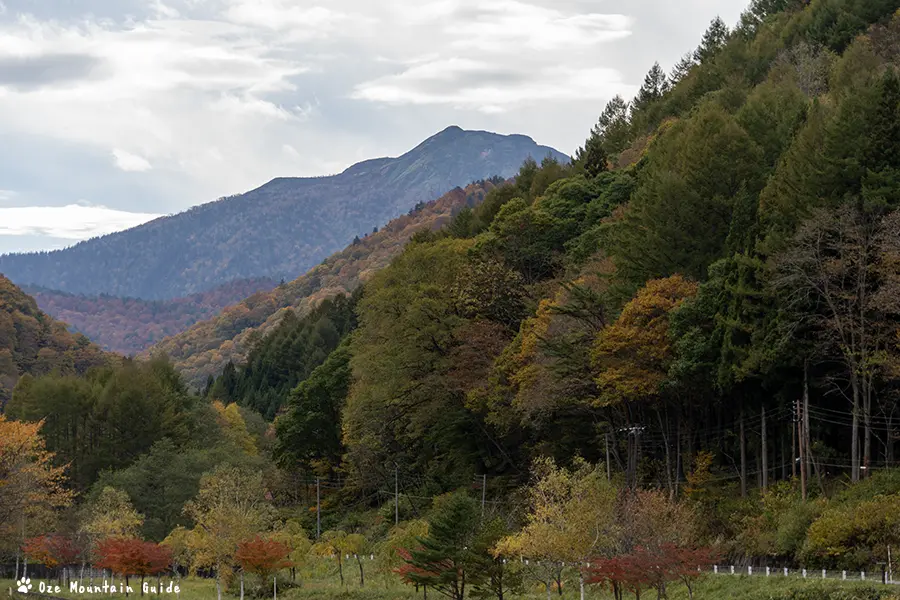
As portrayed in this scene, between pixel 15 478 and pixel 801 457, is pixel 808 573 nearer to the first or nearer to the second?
pixel 801 457

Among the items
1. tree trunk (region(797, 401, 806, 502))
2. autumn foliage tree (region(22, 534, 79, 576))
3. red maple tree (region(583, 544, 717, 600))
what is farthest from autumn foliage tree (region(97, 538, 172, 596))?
tree trunk (region(797, 401, 806, 502))

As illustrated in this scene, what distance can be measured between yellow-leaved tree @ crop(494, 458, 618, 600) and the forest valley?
14 centimetres

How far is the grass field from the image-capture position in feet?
131

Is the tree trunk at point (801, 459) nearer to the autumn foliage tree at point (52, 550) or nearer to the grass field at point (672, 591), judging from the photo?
the grass field at point (672, 591)

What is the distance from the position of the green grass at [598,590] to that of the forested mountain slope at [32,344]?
331 feet

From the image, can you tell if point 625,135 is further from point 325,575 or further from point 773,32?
point 325,575

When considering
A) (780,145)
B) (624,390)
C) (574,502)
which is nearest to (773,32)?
(780,145)

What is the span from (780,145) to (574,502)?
28329 millimetres

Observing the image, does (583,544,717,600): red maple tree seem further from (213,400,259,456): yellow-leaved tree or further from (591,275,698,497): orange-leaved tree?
(213,400,259,456): yellow-leaved tree

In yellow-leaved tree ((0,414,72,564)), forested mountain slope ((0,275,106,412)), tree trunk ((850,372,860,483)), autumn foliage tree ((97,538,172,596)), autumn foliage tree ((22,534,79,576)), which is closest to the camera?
tree trunk ((850,372,860,483))

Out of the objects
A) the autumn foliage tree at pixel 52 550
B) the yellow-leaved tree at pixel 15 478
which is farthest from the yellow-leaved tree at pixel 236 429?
the yellow-leaved tree at pixel 15 478

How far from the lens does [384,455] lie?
8844 cm

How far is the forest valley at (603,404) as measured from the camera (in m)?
50.0

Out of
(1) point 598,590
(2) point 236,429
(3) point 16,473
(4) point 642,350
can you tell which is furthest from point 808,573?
(2) point 236,429
